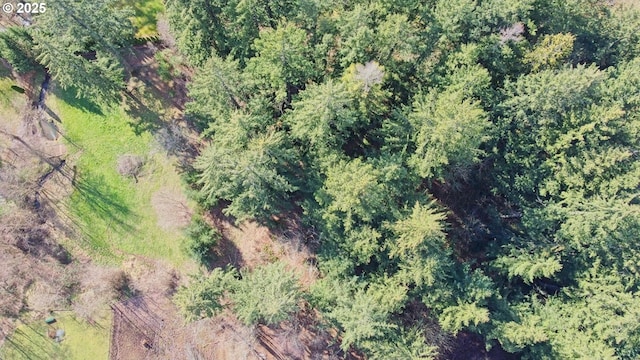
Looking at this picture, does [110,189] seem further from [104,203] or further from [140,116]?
[140,116]

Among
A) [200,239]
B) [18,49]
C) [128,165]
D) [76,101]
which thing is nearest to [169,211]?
[200,239]

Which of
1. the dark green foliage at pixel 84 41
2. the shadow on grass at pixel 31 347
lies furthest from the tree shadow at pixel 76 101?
the shadow on grass at pixel 31 347

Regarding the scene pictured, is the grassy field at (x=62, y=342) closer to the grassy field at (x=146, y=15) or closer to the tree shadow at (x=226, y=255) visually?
the tree shadow at (x=226, y=255)

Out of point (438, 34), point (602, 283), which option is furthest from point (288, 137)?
point (602, 283)

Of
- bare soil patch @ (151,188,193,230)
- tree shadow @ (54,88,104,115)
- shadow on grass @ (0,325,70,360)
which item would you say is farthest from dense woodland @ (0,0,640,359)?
shadow on grass @ (0,325,70,360)

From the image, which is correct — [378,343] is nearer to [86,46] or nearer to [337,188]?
[337,188]
